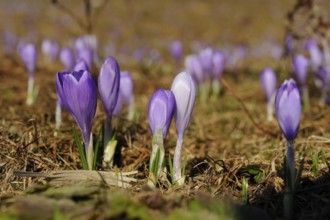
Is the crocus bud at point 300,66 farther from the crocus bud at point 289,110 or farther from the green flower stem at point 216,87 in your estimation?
the crocus bud at point 289,110

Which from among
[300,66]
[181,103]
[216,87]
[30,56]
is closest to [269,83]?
[300,66]

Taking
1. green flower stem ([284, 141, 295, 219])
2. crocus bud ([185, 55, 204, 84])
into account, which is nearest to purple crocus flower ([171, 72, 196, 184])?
green flower stem ([284, 141, 295, 219])

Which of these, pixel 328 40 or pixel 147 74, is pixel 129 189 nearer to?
pixel 328 40

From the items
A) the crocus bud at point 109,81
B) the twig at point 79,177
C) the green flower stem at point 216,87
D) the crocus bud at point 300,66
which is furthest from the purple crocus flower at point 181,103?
the green flower stem at point 216,87

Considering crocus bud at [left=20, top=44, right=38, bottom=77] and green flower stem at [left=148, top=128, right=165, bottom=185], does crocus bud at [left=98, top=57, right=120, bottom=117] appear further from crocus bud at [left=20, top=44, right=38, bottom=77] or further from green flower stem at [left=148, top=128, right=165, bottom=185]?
crocus bud at [left=20, top=44, right=38, bottom=77]

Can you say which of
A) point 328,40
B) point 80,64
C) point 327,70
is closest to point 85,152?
point 80,64

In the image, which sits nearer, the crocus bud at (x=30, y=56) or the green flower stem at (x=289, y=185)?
the green flower stem at (x=289, y=185)
